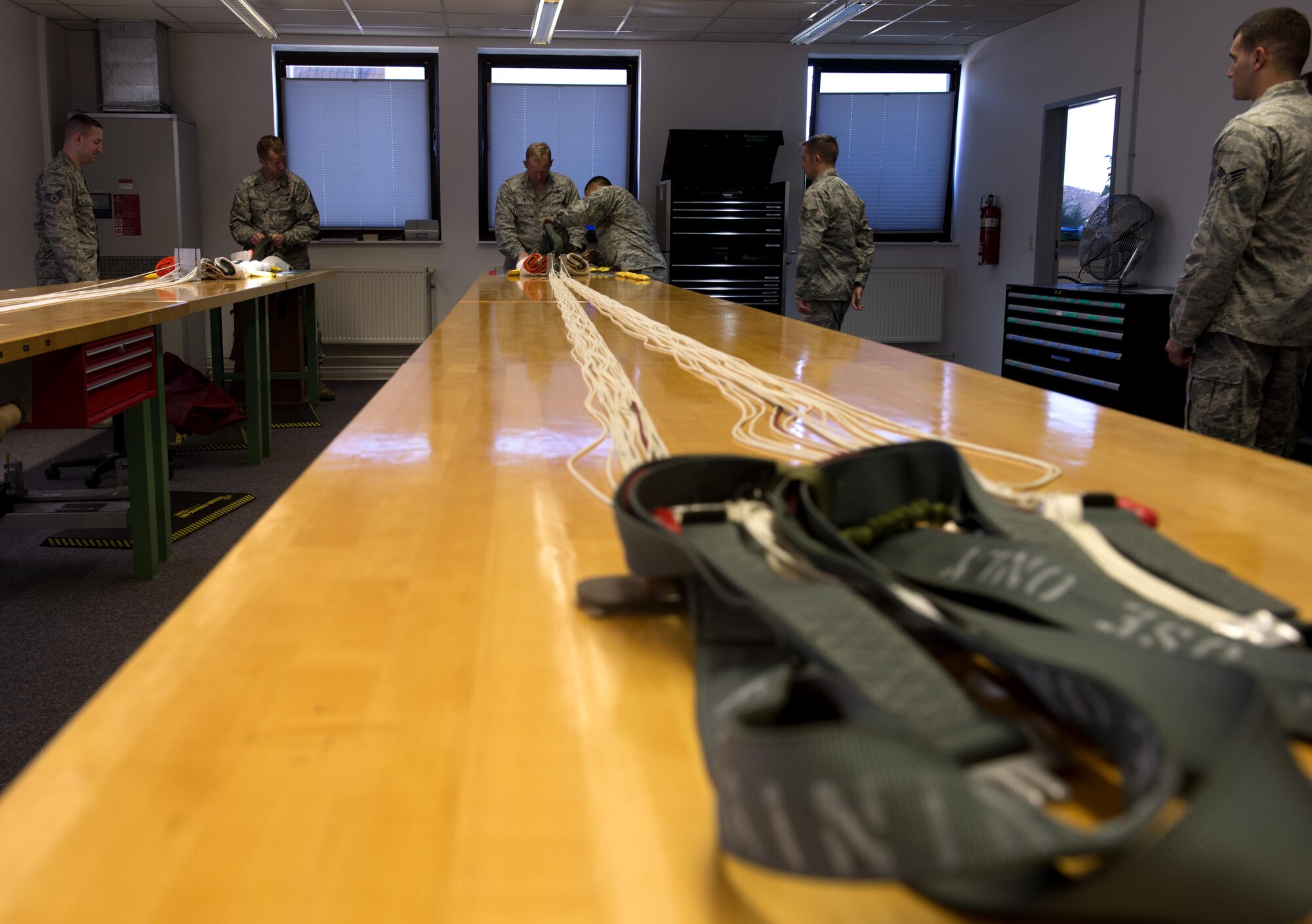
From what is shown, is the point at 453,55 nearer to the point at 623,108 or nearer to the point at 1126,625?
the point at 623,108

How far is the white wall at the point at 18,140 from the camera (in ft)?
22.3

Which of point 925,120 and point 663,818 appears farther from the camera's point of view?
point 925,120

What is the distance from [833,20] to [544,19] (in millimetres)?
1943

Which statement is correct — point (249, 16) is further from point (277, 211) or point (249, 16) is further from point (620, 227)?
point (620, 227)

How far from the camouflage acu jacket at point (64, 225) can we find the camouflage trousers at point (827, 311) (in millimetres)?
3970

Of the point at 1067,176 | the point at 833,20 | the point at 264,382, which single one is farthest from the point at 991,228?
the point at 264,382

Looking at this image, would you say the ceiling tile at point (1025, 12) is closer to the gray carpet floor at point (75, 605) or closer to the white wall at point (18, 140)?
the gray carpet floor at point (75, 605)

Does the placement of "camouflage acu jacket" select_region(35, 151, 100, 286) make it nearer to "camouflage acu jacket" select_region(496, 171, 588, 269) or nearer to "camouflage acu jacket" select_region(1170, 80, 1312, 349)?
"camouflage acu jacket" select_region(496, 171, 588, 269)

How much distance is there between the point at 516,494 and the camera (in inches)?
34.4

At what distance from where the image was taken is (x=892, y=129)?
8539 millimetres

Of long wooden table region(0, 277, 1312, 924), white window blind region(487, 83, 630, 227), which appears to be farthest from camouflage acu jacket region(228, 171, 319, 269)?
long wooden table region(0, 277, 1312, 924)

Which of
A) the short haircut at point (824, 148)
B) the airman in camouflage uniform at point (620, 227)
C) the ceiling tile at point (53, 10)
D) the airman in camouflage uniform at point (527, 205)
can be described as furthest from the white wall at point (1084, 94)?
the ceiling tile at point (53, 10)

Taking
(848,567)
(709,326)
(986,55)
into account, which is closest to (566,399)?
(848,567)

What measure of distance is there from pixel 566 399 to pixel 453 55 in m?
7.47
